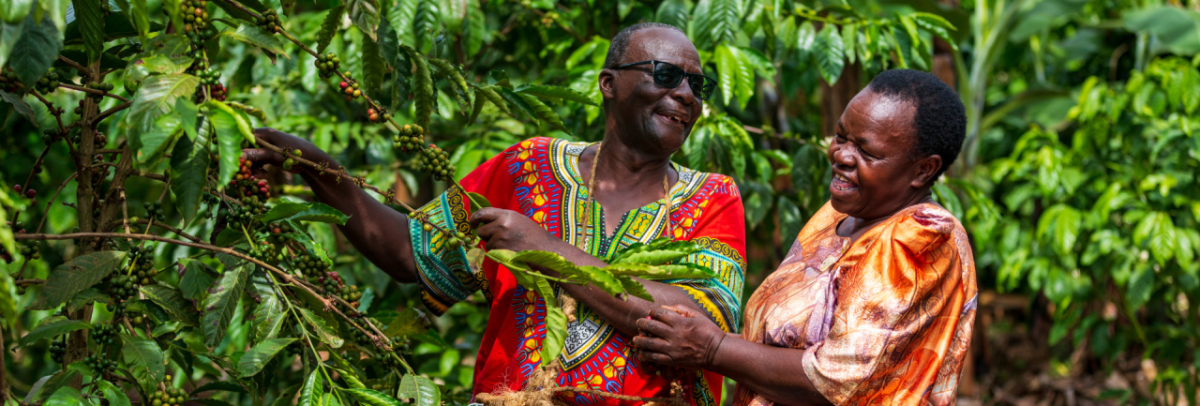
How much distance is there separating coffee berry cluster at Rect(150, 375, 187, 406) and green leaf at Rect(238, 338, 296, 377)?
12 centimetres

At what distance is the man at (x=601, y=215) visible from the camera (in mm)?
1714

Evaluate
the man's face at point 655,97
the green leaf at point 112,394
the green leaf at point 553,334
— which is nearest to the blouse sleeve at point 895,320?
the green leaf at point 553,334

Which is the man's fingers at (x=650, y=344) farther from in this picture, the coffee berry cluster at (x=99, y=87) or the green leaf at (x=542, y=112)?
the coffee berry cluster at (x=99, y=87)

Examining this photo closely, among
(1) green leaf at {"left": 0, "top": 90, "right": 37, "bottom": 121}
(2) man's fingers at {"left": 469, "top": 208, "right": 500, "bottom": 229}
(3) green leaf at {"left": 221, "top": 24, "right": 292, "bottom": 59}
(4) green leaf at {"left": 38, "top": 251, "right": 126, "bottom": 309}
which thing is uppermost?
(3) green leaf at {"left": 221, "top": 24, "right": 292, "bottom": 59}

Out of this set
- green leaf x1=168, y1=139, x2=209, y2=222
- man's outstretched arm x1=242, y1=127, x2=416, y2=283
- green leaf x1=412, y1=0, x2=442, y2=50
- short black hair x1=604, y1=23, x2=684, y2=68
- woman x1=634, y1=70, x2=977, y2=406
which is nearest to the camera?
green leaf x1=168, y1=139, x2=209, y2=222

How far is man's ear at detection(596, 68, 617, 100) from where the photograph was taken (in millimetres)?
1924

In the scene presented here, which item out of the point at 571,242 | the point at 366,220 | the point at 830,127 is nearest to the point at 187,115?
the point at 366,220

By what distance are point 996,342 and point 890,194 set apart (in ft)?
21.6

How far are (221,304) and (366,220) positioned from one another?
1.50 feet

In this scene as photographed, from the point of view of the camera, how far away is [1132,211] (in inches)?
162

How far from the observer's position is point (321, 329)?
1495mm

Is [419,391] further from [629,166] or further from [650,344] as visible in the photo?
[629,166]

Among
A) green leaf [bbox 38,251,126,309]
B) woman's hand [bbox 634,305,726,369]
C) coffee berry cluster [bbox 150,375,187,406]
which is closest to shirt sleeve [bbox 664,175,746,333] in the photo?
woman's hand [bbox 634,305,726,369]

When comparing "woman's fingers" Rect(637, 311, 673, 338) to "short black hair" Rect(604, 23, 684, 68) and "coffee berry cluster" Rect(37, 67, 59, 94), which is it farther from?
"coffee berry cluster" Rect(37, 67, 59, 94)
